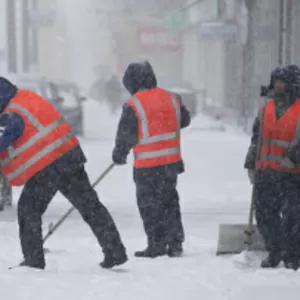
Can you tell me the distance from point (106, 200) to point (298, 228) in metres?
5.74

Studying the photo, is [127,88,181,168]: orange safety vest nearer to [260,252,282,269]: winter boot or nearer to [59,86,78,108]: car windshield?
[260,252,282,269]: winter boot

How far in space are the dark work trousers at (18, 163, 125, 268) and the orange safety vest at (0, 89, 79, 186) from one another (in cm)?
8

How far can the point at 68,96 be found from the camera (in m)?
25.4

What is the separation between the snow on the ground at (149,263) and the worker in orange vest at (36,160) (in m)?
0.35

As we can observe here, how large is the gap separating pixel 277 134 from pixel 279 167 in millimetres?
222

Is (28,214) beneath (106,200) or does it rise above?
above

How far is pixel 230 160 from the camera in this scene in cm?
1869

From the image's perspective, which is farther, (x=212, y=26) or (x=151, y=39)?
(x=151, y=39)

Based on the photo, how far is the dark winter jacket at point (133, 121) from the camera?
8156mm

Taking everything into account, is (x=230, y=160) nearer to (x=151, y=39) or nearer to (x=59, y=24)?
(x=151, y=39)

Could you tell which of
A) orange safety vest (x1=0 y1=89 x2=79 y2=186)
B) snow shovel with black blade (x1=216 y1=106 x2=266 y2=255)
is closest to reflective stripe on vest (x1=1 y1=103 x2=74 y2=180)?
orange safety vest (x1=0 y1=89 x2=79 y2=186)

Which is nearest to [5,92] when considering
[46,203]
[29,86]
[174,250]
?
[46,203]

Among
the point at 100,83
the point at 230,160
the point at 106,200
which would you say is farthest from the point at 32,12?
the point at 106,200

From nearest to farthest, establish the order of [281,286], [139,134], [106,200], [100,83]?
[281,286]
[139,134]
[106,200]
[100,83]
